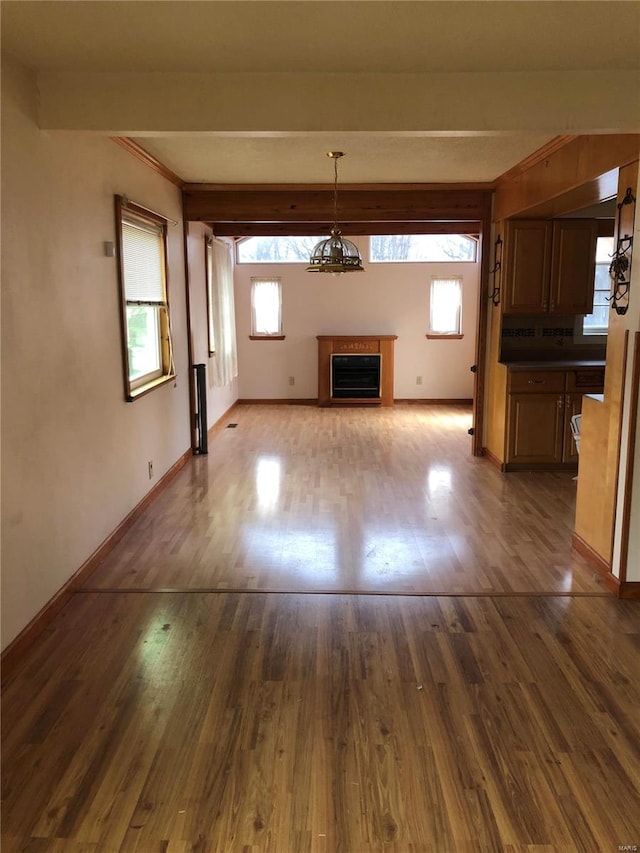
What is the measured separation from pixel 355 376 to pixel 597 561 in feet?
19.2

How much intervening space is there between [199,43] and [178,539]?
2673 mm

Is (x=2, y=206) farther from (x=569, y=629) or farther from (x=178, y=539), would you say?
(x=569, y=629)

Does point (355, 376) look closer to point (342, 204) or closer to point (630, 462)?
point (342, 204)

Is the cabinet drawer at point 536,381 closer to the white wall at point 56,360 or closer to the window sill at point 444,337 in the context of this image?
the white wall at point 56,360

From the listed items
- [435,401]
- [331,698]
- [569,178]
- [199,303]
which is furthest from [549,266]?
[331,698]

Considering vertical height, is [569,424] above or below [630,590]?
above

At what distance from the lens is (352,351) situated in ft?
29.5

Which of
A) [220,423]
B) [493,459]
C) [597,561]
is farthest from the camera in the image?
[220,423]

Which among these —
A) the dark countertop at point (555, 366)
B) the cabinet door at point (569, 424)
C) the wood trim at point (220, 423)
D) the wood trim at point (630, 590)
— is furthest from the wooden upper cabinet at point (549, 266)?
the wood trim at point (220, 423)

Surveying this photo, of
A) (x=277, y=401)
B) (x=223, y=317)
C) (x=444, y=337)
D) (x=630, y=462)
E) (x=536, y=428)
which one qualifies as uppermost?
(x=223, y=317)

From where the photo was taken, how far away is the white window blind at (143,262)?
4.20 m

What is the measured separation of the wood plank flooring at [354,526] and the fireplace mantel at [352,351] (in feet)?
7.82

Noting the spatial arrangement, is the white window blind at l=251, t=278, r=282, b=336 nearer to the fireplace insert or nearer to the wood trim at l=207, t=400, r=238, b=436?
the fireplace insert

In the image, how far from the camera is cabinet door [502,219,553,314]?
541cm
